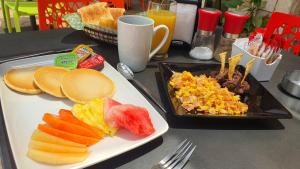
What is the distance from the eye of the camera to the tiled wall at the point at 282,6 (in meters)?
2.06

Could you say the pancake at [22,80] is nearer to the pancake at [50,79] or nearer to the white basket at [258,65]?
the pancake at [50,79]

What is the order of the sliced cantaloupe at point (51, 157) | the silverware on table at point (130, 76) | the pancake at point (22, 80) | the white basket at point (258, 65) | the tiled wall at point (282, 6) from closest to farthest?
the sliced cantaloupe at point (51, 157) → the pancake at point (22, 80) → the silverware on table at point (130, 76) → the white basket at point (258, 65) → the tiled wall at point (282, 6)

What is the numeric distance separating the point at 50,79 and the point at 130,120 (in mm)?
272

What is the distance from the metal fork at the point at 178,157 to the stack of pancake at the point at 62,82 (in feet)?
0.76

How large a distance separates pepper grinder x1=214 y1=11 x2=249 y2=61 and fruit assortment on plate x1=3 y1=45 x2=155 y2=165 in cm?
48

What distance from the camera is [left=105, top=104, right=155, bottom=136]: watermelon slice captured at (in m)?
0.50

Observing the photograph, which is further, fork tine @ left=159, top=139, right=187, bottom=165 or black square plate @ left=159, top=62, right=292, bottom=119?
black square plate @ left=159, top=62, right=292, bottom=119

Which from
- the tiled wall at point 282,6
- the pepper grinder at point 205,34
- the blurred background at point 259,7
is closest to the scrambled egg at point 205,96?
the pepper grinder at point 205,34

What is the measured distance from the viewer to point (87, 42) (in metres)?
1.00

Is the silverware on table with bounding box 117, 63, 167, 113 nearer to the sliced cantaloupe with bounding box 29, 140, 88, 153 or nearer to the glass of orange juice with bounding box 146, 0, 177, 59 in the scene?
the glass of orange juice with bounding box 146, 0, 177, 59

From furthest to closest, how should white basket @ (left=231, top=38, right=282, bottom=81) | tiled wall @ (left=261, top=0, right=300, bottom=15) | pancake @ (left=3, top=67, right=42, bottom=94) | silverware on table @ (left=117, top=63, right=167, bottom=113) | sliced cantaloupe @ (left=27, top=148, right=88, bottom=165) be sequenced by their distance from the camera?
tiled wall @ (left=261, top=0, right=300, bottom=15), white basket @ (left=231, top=38, right=282, bottom=81), silverware on table @ (left=117, top=63, right=167, bottom=113), pancake @ (left=3, top=67, right=42, bottom=94), sliced cantaloupe @ (left=27, top=148, right=88, bottom=165)

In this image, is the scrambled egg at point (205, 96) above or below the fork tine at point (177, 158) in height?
above

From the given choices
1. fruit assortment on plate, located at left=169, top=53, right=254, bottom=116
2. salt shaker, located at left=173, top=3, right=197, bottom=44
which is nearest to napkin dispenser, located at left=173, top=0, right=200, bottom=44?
salt shaker, located at left=173, top=3, right=197, bottom=44

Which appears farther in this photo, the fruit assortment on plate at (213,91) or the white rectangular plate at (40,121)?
the fruit assortment on plate at (213,91)
